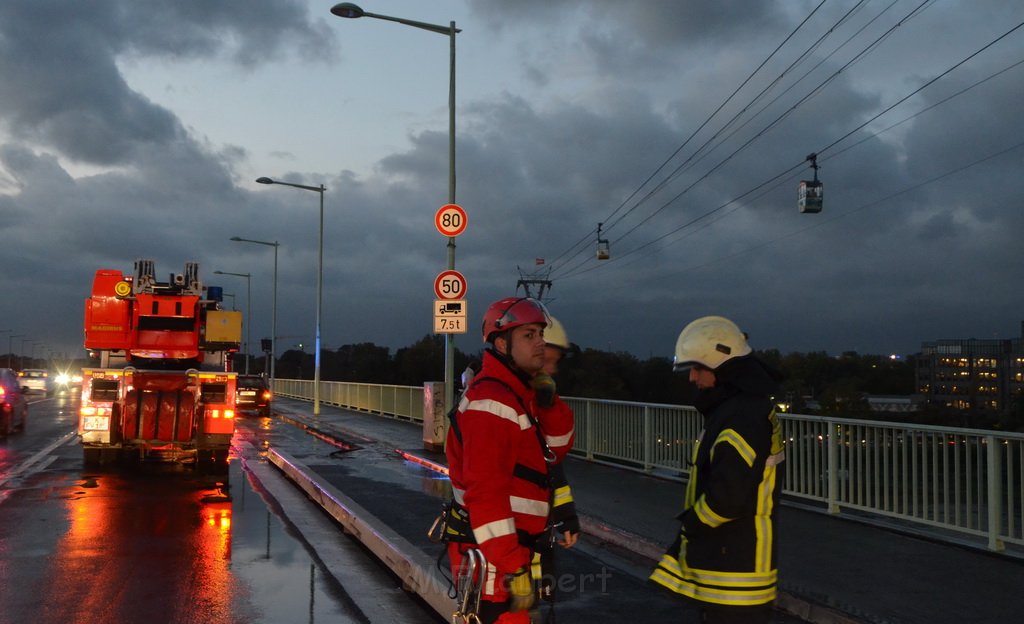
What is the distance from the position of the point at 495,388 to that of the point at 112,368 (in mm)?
12476

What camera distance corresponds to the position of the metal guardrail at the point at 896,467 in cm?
763

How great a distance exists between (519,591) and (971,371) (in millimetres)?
177893

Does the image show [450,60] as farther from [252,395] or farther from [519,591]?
[252,395]

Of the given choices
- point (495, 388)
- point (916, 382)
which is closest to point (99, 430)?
point (495, 388)

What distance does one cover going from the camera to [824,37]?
1365 centimetres

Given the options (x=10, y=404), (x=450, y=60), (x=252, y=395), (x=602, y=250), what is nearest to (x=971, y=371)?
(x=602, y=250)

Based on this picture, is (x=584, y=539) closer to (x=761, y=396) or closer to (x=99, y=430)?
(x=761, y=396)

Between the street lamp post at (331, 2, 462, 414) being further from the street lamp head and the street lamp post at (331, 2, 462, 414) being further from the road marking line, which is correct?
the road marking line

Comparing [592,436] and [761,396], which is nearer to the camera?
[761,396]

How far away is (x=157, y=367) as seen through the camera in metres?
14.7

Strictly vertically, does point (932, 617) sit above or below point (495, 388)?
below

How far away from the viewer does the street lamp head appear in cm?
1709

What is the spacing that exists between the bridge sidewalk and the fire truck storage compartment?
6568mm

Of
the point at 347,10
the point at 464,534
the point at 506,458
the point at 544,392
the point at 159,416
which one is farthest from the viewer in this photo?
the point at 347,10
